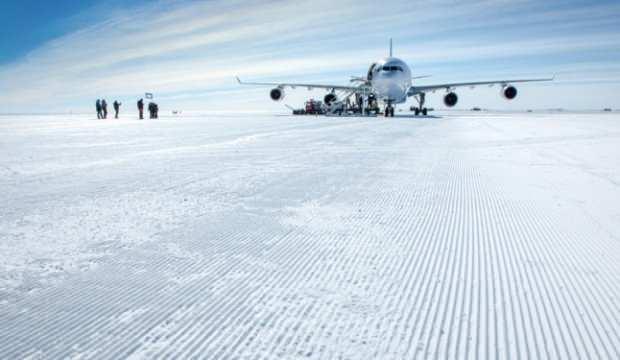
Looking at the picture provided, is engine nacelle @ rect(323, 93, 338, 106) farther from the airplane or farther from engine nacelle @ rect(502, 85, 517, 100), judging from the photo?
engine nacelle @ rect(502, 85, 517, 100)

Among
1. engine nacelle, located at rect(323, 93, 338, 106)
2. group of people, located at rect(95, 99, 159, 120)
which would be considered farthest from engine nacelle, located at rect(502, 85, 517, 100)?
group of people, located at rect(95, 99, 159, 120)

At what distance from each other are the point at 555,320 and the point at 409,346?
0.59m

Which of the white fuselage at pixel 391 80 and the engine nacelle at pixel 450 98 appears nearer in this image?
the white fuselage at pixel 391 80

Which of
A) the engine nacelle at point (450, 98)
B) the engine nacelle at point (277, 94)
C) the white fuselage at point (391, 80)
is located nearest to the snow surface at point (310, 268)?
the white fuselage at point (391, 80)

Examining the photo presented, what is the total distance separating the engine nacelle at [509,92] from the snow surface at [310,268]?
1100 inches

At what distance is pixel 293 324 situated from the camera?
4.48 ft

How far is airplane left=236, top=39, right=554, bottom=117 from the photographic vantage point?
2523cm

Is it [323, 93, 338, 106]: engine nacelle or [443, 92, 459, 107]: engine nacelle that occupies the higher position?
[323, 93, 338, 106]: engine nacelle

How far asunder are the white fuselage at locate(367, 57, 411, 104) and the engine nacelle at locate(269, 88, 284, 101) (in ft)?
33.1

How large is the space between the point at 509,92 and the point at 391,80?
10245mm

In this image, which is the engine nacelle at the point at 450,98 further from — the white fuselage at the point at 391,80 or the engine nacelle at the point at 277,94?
the engine nacelle at the point at 277,94

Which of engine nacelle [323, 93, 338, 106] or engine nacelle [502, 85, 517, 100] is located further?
engine nacelle [323, 93, 338, 106]

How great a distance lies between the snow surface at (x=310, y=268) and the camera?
129cm

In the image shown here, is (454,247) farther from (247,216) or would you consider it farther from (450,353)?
(247,216)
